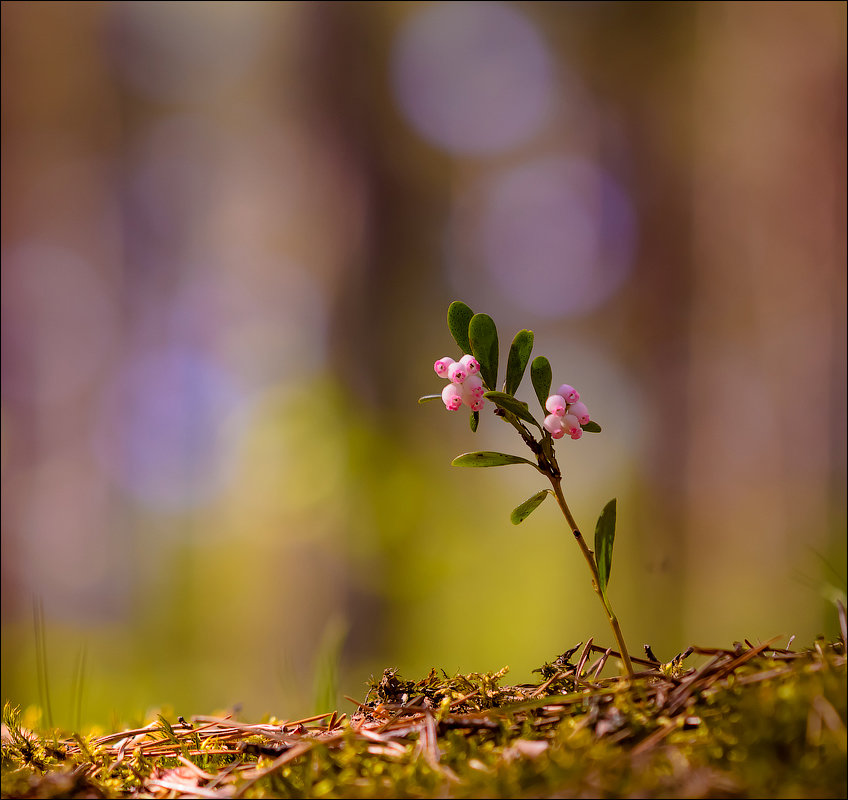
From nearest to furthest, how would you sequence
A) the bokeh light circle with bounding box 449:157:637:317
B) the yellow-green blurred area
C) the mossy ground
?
the mossy ground, the yellow-green blurred area, the bokeh light circle with bounding box 449:157:637:317

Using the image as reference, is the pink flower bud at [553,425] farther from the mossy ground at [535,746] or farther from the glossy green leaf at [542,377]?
the mossy ground at [535,746]

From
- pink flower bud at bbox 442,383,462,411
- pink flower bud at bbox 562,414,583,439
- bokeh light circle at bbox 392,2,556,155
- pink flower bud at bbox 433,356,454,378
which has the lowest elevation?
pink flower bud at bbox 562,414,583,439

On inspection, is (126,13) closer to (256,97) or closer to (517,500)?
(256,97)

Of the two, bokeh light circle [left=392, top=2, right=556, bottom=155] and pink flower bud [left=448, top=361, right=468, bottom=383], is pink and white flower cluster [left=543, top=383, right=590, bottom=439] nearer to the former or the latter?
pink flower bud [left=448, top=361, right=468, bottom=383]

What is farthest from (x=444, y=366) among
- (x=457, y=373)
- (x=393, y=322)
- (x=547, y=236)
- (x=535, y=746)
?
(x=547, y=236)

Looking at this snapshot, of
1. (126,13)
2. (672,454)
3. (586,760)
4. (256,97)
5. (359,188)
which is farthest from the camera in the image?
(126,13)

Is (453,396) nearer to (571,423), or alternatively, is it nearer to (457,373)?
(457,373)

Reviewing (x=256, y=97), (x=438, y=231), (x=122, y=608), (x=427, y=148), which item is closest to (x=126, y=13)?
(x=256, y=97)

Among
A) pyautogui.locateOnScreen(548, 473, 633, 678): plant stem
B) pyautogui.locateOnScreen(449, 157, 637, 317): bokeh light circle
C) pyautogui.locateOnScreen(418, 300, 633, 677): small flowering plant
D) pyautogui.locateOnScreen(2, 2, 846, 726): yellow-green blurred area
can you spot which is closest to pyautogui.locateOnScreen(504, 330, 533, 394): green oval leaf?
pyautogui.locateOnScreen(418, 300, 633, 677): small flowering plant
